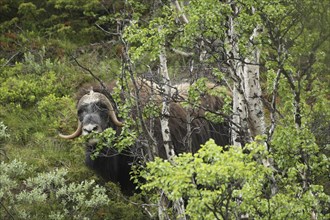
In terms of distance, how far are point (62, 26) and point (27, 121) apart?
14.5 ft

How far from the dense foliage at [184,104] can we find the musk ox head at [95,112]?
76cm

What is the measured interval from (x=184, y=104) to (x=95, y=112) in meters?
2.88

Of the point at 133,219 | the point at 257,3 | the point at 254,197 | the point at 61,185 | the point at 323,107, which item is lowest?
the point at 133,219

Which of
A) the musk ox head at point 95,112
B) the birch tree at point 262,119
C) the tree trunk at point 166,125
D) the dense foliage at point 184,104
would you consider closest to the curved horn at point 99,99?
the musk ox head at point 95,112

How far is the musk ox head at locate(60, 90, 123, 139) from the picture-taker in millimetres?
11641

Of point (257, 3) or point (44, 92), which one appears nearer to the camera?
point (257, 3)

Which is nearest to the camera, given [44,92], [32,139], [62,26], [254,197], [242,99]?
[254,197]

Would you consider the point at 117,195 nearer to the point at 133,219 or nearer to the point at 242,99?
the point at 133,219

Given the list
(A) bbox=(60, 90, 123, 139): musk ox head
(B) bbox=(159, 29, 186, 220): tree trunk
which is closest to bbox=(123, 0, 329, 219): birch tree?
(B) bbox=(159, 29, 186, 220): tree trunk

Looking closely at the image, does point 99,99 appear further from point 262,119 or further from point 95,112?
point 262,119

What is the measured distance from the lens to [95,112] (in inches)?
464

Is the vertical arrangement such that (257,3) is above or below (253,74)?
above

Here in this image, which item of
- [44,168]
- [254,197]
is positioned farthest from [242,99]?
[44,168]

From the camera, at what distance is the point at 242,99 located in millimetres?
9211
